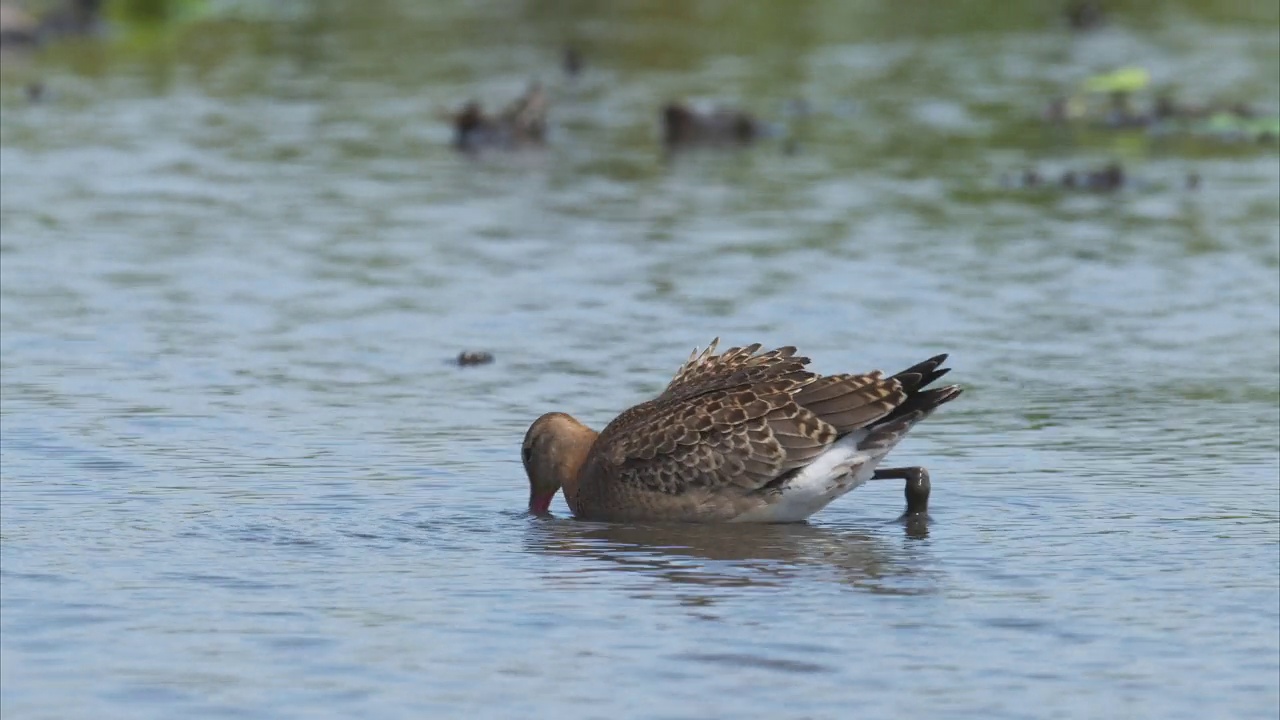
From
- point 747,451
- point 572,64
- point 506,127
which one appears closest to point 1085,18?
point 572,64

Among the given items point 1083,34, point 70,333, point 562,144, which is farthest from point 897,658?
point 1083,34

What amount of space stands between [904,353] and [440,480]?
423cm

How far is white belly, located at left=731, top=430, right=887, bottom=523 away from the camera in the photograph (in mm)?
11758

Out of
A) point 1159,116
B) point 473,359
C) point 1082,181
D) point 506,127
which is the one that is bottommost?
point 473,359

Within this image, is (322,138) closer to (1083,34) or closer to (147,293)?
(147,293)

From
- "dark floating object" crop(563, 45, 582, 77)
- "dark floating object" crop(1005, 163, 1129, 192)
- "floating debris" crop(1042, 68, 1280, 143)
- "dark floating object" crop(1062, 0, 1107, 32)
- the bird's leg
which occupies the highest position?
"dark floating object" crop(1062, 0, 1107, 32)

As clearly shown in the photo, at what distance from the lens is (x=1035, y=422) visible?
1391 centimetres

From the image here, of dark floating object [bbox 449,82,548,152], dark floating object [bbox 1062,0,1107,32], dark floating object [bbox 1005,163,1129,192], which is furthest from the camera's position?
dark floating object [bbox 1062,0,1107,32]

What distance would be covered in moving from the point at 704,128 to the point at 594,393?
12343 mm

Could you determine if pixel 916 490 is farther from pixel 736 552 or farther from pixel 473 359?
pixel 473 359

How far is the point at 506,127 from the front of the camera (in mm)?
26875

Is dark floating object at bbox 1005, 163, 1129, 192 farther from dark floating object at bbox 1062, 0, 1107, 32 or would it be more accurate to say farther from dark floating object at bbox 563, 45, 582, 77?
dark floating object at bbox 1062, 0, 1107, 32

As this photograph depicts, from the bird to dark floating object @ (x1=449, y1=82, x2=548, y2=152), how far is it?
14548 mm

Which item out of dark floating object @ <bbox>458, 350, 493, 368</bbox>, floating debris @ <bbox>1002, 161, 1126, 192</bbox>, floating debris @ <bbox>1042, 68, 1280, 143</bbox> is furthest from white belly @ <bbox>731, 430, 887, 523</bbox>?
floating debris @ <bbox>1042, 68, 1280, 143</bbox>
